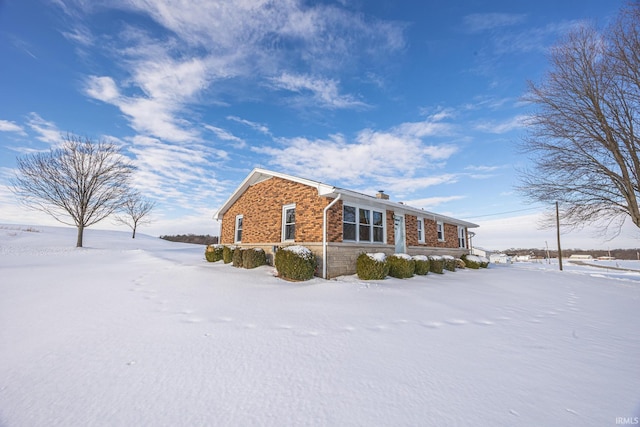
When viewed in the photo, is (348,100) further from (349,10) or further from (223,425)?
(223,425)

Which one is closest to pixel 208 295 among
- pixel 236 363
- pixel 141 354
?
pixel 141 354

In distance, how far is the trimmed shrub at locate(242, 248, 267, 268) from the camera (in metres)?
11.8

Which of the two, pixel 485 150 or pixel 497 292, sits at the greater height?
pixel 485 150

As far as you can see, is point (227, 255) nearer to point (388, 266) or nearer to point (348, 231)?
point (348, 231)

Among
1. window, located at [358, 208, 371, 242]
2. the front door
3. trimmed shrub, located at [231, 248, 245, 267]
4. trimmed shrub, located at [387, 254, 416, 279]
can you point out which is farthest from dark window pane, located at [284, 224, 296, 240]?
the front door

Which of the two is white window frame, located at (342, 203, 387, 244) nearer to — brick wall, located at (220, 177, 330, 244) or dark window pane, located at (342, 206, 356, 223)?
dark window pane, located at (342, 206, 356, 223)

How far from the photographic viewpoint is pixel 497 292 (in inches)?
342

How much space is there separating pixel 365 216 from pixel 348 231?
136 cm

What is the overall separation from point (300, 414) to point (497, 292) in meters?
8.96

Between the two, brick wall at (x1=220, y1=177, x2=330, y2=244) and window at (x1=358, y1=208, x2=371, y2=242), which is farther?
window at (x1=358, y1=208, x2=371, y2=242)

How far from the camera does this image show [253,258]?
11.8 metres

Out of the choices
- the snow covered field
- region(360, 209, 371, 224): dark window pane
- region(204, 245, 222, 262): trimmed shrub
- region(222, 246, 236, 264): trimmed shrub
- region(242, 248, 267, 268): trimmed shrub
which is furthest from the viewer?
region(204, 245, 222, 262): trimmed shrub

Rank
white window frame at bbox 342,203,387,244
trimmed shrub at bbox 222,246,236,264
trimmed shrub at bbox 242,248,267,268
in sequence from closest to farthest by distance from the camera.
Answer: white window frame at bbox 342,203,387,244, trimmed shrub at bbox 242,248,267,268, trimmed shrub at bbox 222,246,236,264

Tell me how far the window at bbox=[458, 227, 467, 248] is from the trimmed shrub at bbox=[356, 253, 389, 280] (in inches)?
535
